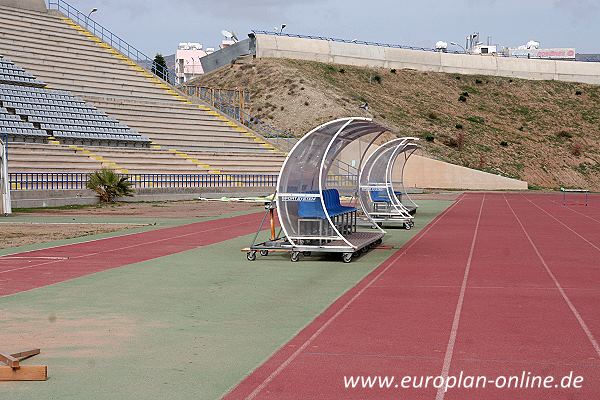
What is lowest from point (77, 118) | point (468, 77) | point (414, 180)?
point (414, 180)

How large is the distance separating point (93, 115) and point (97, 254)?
100 feet

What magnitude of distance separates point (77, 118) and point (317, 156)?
29919 mm

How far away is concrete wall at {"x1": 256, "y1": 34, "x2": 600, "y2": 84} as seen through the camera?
277 ft

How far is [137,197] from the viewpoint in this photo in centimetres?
3828

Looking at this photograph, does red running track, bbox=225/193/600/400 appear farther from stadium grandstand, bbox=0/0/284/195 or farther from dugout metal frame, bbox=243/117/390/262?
stadium grandstand, bbox=0/0/284/195

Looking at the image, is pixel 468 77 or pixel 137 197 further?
pixel 468 77

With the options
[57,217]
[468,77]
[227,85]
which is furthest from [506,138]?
[57,217]

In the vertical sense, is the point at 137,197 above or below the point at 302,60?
below

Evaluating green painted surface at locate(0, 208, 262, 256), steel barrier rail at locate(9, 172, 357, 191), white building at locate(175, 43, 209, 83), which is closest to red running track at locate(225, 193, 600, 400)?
green painted surface at locate(0, 208, 262, 256)

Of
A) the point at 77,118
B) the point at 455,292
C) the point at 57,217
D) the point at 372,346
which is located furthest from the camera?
the point at 77,118

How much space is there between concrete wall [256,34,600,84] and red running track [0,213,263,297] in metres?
62.2

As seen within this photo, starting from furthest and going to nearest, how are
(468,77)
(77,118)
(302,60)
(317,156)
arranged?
(468,77), (302,60), (77,118), (317,156)

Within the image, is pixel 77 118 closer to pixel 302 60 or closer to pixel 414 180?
pixel 414 180

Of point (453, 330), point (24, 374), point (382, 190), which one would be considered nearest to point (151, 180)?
point (382, 190)
